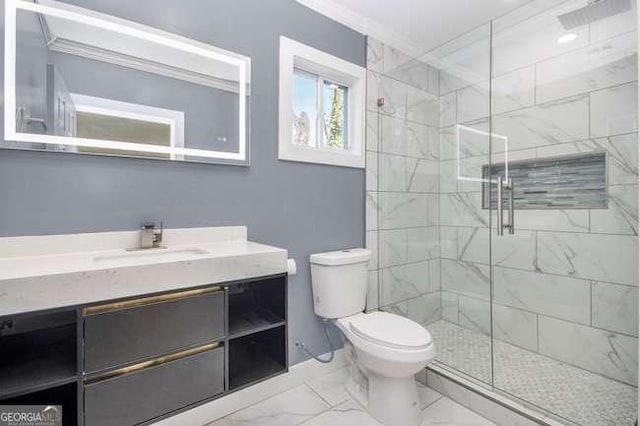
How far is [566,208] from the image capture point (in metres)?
2.08

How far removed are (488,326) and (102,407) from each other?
2495 millimetres

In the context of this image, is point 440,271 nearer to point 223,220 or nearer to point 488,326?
point 488,326

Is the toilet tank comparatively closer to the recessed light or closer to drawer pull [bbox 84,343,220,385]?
drawer pull [bbox 84,343,220,385]

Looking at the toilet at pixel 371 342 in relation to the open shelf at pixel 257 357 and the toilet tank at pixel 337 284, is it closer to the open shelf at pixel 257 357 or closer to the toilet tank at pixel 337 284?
the toilet tank at pixel 337 284

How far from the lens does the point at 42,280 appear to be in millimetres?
877

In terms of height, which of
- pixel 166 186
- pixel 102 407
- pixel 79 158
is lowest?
pixel 102 407

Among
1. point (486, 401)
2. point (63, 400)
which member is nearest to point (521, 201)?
point (486, 401)

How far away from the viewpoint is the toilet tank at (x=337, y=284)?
6.18 ft

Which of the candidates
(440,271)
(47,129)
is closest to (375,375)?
(440,271)

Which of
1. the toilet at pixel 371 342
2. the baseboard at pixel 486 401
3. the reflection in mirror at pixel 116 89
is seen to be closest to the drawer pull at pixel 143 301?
the reflection in mirror at pixel 116 89

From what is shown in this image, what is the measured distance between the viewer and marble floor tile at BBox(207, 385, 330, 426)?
5.23ft

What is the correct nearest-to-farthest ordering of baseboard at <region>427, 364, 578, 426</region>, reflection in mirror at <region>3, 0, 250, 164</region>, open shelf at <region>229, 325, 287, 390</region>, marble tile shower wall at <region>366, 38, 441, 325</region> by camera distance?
reflection in mirror at <region>3, 0, 250, 164</region> → open shelf at <region>229, 325, 287, 390</region> → baseboard at <region>427, 364, 578, 426</region> → marble tile shower wall at <region>366, 38, 441, 325</region>

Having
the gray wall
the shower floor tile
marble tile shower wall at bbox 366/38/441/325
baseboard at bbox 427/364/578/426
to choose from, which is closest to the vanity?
the gray wall

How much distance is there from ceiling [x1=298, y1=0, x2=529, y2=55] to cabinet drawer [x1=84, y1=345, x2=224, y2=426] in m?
2.10
